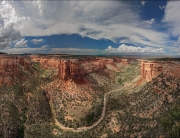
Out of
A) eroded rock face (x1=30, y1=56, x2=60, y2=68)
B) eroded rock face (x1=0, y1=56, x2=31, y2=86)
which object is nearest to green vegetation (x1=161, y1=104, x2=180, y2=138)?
eroded rock face (x1=0, y1=56, x2=31, y2=86)

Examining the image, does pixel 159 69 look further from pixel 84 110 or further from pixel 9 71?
pixel 9 71

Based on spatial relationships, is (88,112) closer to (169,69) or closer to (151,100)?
(151,100)

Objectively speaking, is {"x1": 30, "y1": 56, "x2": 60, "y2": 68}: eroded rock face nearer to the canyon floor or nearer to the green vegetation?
the canyon floor

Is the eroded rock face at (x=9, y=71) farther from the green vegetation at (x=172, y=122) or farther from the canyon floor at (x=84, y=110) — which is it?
the green vegetation at (x=172, y=122)

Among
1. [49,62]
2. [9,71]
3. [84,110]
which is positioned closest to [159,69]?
[84,110]

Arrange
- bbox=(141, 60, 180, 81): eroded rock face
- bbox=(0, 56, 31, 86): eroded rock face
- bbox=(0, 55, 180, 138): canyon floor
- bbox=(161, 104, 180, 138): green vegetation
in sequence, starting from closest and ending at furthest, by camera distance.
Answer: bbox=(161, 104, 180, 138): green vegetation < bbox=(0, 55, 180, 138): canyon floor < bbox=(141, 60, 180, 81): eroded rock face < bbox=(0, 56, 31, 86): eroded rock face

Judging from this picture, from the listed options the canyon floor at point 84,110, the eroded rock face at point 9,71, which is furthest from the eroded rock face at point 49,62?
the canyon floor at point 84,110
